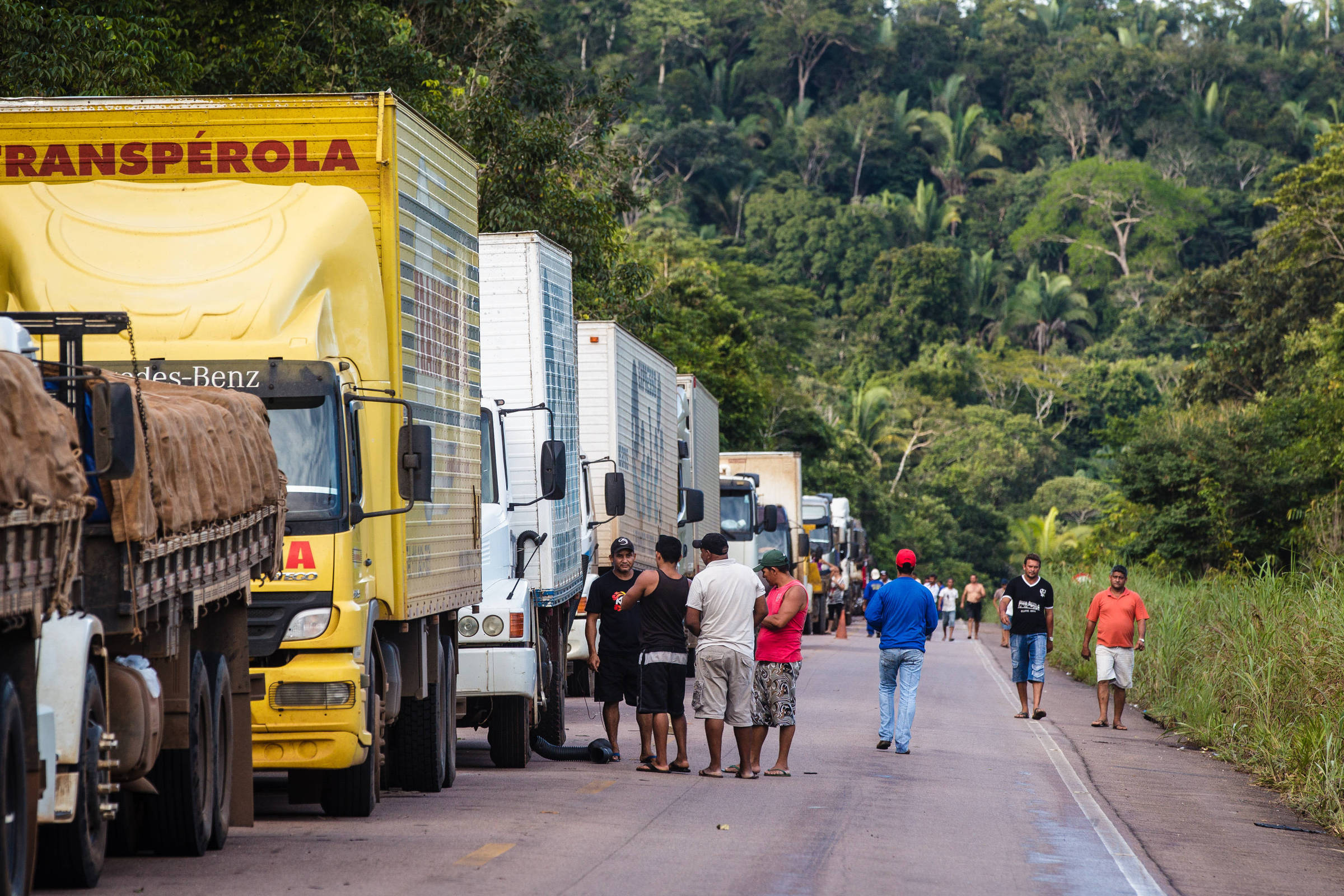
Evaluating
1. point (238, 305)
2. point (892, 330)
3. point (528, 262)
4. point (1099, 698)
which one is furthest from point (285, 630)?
point (892, 330)

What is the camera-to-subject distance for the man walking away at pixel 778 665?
1351 centimetres

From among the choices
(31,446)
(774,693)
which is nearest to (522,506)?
(774,693)

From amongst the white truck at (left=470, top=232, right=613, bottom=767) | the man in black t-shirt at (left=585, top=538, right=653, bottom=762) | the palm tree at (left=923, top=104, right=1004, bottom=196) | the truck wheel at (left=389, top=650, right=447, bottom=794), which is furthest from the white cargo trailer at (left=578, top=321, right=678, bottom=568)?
the palm tree at (left=923, top=104, right=1004, bottom=196)

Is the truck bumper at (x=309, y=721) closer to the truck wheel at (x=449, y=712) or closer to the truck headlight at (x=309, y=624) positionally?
the truck headlight at (x=309, y=624)

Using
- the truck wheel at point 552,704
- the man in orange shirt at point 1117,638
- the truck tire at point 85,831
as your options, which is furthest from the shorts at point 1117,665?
the truck tire at point 85,831

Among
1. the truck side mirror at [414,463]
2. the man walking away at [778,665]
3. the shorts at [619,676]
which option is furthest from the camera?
the shorts at [619,676]

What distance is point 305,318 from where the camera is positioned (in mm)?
9977

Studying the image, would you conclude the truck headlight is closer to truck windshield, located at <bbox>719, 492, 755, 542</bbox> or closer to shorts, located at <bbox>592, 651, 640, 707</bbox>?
shorts, located at <bbox>592, 651, 640, 707</bbox>

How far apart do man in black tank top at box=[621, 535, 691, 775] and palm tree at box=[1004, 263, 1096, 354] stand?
297 feet

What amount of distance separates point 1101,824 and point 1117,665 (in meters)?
7.86

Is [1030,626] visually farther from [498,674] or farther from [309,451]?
[309,451]

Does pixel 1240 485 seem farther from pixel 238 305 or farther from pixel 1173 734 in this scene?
pixel 238 305

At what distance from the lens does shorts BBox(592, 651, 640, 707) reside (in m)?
14.0

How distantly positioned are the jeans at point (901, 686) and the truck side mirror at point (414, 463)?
6.37 m
